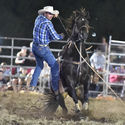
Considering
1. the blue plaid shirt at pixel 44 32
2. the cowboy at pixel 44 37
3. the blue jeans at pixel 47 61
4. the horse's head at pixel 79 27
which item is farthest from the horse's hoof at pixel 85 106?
the blue plaid shirt at pixel 44 32

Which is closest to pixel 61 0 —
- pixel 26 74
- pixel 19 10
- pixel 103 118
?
pixel 19 10

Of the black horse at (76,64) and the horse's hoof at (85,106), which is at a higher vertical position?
the black horse at (76,64)

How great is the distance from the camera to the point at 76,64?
7.86 m

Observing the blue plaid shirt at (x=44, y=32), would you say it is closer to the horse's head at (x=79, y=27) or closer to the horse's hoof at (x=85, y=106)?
the horse's head at (x=79, y=27)

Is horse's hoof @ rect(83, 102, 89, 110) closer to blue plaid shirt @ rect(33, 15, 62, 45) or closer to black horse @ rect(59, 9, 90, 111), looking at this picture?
black horse @ rect(59, 9, 90, 111)

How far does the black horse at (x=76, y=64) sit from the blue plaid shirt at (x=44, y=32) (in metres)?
0.47

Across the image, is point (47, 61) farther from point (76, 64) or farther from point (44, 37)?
point (76, 64)

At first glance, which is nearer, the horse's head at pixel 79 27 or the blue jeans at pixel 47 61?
the blue jeans at pixel 47 61

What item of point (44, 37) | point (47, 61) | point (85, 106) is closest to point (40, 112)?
point (85, 106)

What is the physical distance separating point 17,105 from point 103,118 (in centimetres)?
219

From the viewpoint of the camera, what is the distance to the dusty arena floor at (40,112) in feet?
21.6

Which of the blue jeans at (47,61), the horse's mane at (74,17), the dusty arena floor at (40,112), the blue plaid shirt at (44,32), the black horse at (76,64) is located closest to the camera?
the dusty arena floor at (40,112)

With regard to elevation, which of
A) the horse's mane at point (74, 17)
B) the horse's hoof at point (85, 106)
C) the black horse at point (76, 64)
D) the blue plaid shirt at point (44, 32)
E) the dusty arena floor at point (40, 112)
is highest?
the horse's mane at point (74, 17)

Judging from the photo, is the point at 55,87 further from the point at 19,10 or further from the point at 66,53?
the point at 19,10
